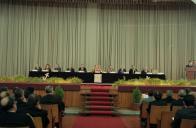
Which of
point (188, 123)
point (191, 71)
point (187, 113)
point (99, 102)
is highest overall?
point (191, 71)

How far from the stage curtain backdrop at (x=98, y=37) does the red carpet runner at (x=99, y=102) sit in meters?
8.82

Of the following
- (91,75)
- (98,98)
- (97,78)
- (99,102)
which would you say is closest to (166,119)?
(99,102)

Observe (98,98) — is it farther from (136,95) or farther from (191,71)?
(191,71)

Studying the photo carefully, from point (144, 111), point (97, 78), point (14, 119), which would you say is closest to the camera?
point (14, 119)

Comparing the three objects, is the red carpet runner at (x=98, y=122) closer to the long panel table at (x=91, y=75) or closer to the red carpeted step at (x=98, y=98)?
the red carpeted step at (x=98, y=98)

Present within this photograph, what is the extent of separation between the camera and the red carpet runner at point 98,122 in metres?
12.3

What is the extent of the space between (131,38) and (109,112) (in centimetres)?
1130

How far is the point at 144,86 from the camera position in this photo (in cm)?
1689

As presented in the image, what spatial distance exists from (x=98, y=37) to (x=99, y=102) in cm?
1018

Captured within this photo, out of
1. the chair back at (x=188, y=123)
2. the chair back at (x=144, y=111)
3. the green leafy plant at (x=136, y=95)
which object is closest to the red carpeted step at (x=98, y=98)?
the green leafy plant at (x=136, y=95)

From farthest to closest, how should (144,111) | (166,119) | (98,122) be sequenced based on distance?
1. (98,122)
2. (144,111)
3. (166,119)

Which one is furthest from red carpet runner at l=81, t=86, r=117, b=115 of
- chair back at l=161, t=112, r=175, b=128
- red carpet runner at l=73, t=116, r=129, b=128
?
chair back at l=161, t=112, r=175, b=128

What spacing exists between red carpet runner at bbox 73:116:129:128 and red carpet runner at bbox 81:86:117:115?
2.38ft

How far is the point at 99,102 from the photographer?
16.1 meters
